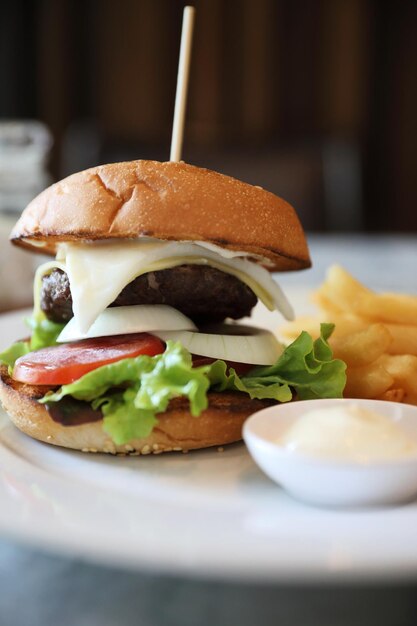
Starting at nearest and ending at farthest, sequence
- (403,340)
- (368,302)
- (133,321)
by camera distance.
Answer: (133,321) < (403,340) < (368,302)

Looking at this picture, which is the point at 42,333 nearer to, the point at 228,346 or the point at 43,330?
the point at 43,330

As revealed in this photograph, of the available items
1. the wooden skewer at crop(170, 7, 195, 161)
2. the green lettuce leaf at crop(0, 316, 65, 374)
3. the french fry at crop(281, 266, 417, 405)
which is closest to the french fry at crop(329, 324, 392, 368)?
the french fry at crop(281, 266, 417, 405)

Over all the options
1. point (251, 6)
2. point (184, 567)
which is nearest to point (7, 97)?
point (251, 6)

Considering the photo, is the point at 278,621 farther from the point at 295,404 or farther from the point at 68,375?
the point at 68,375

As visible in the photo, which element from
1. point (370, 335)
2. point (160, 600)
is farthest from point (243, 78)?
Answer: point (160, 600)

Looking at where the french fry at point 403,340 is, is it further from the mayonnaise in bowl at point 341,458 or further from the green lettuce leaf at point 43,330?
the green lettuce leaf at point 43,330

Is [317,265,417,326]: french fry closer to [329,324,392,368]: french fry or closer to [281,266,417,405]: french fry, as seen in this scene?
[281,266,417,405]: french fry
